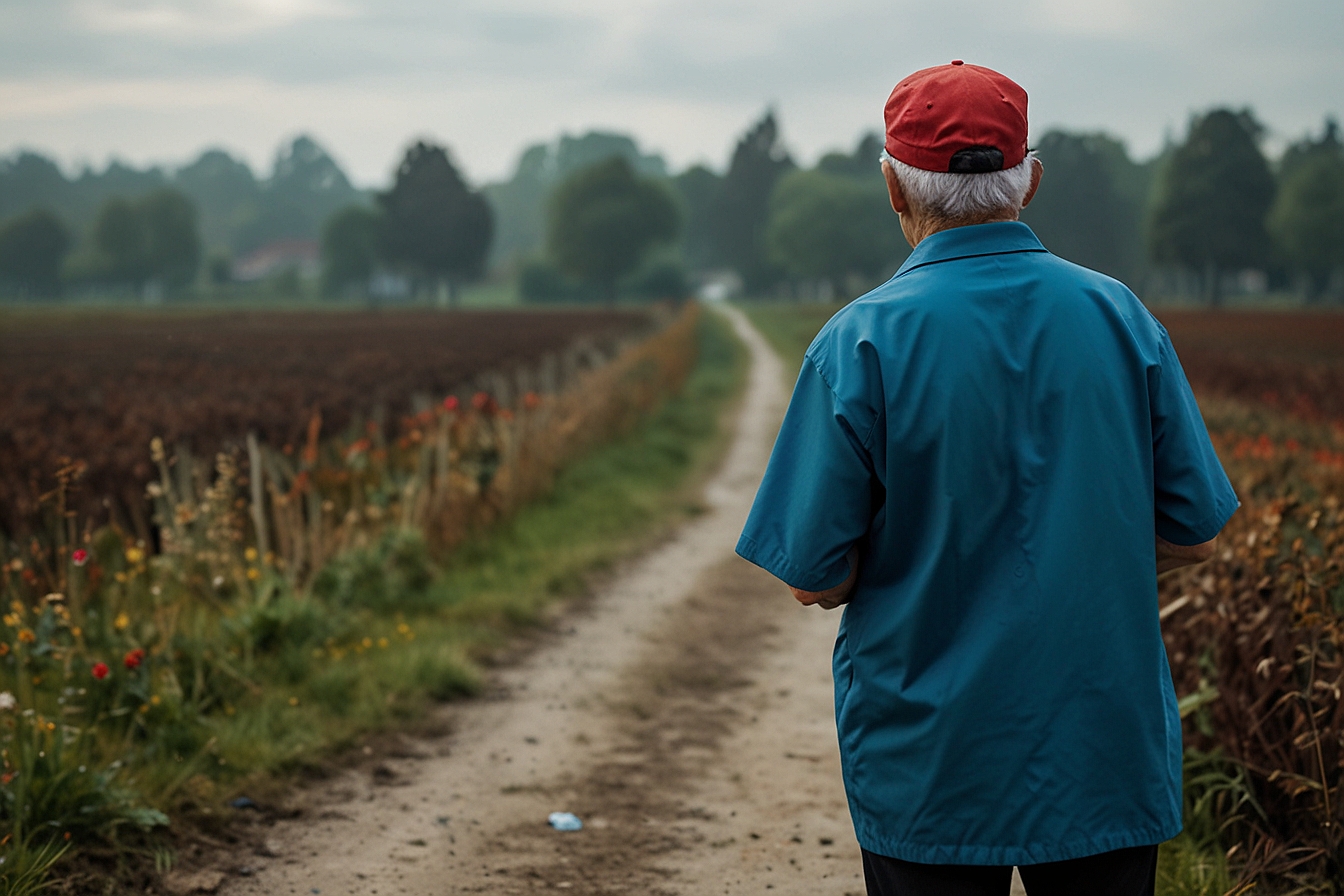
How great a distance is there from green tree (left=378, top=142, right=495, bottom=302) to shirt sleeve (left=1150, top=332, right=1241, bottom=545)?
251ft

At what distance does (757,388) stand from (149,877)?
21.0 meters

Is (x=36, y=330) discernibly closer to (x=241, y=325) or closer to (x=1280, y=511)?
(x=241, y=325)

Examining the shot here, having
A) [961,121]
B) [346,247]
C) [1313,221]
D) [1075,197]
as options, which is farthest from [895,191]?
[346,247]

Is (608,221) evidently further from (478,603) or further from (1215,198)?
(478,603)

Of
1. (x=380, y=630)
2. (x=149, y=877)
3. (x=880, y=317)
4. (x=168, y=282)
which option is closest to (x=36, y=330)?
(x=380, y=630)

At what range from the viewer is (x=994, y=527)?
5.79ft

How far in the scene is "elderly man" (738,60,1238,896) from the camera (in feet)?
5.75

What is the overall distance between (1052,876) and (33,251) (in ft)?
216

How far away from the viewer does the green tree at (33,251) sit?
57031 millimetres

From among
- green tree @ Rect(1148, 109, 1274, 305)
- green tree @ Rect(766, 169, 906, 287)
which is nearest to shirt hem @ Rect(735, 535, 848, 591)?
green tree @ Rect(1148, 109, 1274, 305)

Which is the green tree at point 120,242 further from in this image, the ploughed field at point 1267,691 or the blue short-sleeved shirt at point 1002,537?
the blue short-sleeved shirt at point 1002,537

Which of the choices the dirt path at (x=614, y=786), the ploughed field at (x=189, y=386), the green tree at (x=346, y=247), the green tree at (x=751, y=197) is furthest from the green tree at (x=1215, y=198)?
the green tree at (x=346, y=247)

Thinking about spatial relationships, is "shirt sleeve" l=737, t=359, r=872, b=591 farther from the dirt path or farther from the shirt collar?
the dirt path

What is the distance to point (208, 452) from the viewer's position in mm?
9008
